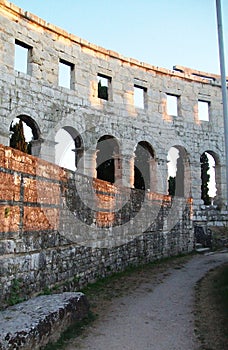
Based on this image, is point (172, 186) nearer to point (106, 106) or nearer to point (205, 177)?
point (205, 177)

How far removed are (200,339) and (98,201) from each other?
4288mm

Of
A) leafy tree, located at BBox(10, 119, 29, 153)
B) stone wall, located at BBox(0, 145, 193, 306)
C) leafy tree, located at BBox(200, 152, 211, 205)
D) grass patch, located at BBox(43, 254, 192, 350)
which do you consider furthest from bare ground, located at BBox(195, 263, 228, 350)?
leafy tree, located at BBox(200, 152, 211, 205)

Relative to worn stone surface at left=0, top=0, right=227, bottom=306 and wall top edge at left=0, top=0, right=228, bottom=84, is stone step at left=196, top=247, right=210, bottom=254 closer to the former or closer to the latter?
worn stone surface at left=0, top=0, right=227, bottom=306

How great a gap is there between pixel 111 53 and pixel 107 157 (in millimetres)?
5619

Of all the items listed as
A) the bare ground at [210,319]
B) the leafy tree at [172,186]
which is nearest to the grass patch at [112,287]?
the bare ground at [210,319]

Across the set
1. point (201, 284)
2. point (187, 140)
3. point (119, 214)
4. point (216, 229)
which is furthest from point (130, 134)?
point (201, 284)

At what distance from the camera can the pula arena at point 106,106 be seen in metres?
14.2

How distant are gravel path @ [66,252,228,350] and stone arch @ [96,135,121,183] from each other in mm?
9754

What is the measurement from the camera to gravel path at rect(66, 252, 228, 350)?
466cm

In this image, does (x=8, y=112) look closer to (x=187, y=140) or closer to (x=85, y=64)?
(x=85, y=64)

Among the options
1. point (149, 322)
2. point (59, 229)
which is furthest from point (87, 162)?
point (149, 322)

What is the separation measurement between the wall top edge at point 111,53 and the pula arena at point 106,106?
0.12ft

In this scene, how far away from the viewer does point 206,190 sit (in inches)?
992

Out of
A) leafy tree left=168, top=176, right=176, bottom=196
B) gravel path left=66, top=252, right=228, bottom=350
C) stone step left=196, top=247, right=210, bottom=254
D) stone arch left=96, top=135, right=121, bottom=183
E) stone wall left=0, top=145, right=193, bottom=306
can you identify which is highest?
stone arch left=96, top=135, right=121, bottom=183
